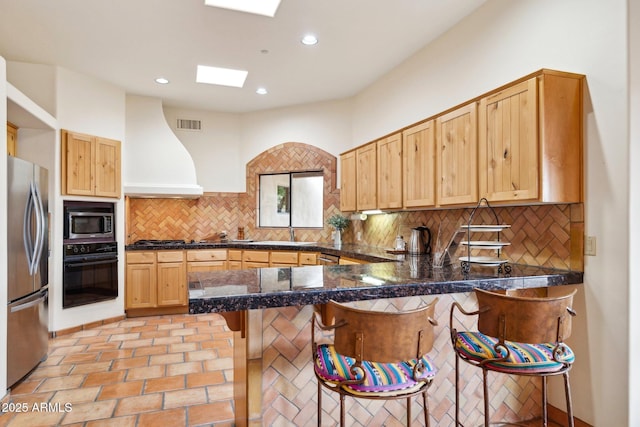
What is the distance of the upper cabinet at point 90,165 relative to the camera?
4.16 m

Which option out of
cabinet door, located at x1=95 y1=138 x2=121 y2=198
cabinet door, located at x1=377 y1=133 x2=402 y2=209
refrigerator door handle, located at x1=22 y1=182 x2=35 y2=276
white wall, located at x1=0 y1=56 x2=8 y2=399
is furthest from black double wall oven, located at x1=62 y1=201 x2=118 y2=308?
cabinet door, located at x1=377 y1=133 x2=402 y2=209

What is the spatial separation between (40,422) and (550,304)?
3.03 meters

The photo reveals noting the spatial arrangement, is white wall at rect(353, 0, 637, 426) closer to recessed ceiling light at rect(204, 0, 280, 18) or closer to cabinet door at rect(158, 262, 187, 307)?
recessed ceiling light at rect(204, 0, 280, 18)

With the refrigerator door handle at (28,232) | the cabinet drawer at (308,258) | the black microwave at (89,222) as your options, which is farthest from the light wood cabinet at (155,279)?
the refrigerator door handle at (28,232)

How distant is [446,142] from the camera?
3.02 meters

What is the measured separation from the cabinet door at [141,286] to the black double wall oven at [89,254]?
8.7 inches

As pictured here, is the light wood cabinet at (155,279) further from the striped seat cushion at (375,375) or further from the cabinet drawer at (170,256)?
the striped seat cushion at (375,375)

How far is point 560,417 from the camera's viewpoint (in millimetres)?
2350

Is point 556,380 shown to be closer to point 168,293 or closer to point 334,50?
point 334,50

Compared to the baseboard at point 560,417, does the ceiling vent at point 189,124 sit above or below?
above

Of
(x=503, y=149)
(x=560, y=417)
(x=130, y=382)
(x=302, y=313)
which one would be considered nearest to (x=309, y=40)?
(x=503, y=149)

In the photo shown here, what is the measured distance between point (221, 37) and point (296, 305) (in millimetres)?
2994

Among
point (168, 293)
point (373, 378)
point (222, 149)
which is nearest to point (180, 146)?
point (222, 149)

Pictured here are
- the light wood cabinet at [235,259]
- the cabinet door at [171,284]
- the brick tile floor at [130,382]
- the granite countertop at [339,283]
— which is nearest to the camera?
the granite countertop at [339,283]
